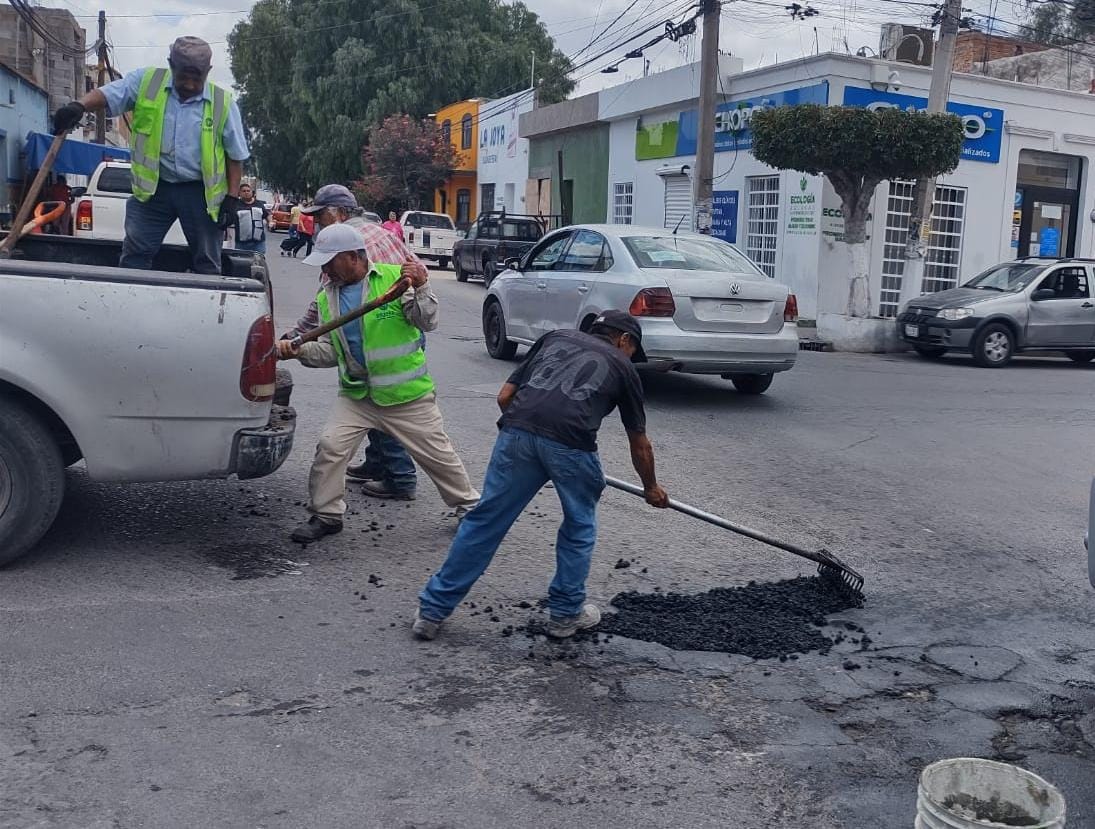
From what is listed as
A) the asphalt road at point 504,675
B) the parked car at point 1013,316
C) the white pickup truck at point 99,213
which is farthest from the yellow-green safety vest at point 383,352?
the white pickup truck at point 99,213

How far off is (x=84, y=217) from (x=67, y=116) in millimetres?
13370

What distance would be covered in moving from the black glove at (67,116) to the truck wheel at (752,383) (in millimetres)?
6919

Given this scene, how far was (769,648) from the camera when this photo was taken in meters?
4.83

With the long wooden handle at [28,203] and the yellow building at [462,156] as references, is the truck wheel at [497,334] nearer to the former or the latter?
the long wooden handle at [28,203]

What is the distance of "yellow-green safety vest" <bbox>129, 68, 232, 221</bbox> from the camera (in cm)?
651

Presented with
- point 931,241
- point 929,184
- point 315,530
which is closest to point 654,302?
point 315,530

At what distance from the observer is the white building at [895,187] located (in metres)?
21.3

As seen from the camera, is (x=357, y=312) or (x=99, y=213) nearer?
(x=357, y=312)

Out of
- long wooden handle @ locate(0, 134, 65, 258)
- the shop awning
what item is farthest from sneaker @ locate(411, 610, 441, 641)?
the shop awning

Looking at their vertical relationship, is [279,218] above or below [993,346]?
above

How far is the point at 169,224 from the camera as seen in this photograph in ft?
22.1

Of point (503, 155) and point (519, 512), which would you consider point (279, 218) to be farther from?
point (519, 512)

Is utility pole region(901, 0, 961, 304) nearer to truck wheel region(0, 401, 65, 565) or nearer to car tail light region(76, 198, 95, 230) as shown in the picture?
car tail light region(76, 198, 95, 230)

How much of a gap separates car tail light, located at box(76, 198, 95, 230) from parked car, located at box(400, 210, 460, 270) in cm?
1578
